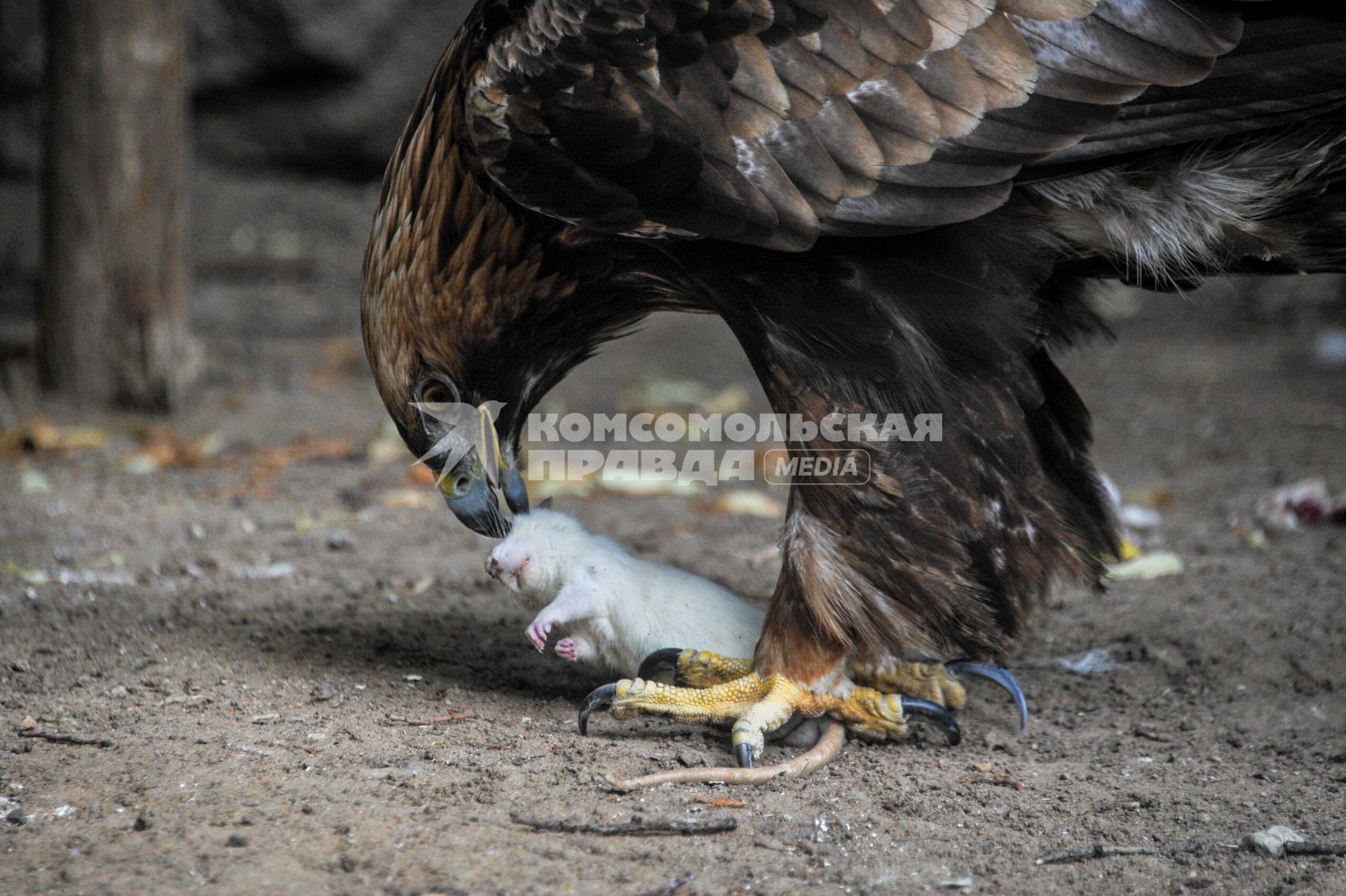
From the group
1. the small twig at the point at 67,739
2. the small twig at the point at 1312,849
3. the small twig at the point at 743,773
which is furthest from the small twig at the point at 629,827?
the small twig at the point at 1312,849

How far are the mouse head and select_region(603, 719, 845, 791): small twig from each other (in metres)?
0.60

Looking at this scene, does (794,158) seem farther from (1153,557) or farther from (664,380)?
(664,380)

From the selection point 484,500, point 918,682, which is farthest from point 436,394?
point 918,682

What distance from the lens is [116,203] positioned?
529cm

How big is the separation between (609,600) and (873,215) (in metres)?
1.04

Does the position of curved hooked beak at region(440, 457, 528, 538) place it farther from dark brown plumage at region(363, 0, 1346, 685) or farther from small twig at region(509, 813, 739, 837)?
small twig at region(509, 813, 739, 837)

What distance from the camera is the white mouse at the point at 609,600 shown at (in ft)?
9.20

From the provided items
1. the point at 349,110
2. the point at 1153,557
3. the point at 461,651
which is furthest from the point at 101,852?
the point at 349,110

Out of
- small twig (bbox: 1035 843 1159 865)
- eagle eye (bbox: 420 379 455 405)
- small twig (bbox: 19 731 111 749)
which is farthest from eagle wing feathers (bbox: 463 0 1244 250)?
small twig (bbox: 19 731 111 749)

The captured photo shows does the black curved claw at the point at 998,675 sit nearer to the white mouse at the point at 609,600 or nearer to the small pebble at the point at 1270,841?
the white mouse at the point at 609,600

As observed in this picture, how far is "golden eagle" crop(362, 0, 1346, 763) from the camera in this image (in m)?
2.37

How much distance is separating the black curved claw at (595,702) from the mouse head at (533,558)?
0.29 metres

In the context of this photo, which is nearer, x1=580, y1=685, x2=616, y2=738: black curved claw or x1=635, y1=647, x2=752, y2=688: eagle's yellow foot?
x1=580, y1=685, x2=616, y2=738: black curved claw

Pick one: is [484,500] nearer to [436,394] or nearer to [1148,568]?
[436,394]
